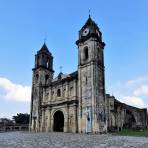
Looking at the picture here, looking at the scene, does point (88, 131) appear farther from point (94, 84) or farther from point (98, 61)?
point (98, 61)

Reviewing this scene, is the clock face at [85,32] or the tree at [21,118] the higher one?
the clock face at [85,32]

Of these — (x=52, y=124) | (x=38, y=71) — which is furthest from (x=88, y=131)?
(x=38, y=71)

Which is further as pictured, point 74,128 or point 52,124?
point 52,124

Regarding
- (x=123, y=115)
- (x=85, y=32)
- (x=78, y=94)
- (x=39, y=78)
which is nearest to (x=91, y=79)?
(x=78, y=94)

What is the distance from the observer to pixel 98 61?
37.1 m

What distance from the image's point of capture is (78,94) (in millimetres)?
36969

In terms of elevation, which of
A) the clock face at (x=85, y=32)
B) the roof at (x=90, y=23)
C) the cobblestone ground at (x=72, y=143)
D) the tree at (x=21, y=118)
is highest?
the roof at (x=90, y=23)

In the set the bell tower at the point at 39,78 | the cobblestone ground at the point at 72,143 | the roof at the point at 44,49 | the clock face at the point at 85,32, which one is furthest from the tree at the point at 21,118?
the cobblestone ground at the point at 72,143

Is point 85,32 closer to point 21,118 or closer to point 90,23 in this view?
point 90,23

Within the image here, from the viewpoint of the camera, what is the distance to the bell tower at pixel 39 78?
4538 cm

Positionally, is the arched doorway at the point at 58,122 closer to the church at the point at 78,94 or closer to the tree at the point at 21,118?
the church at the point at 78,94

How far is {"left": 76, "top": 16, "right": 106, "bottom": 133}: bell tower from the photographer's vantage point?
110 feet

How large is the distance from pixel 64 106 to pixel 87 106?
600 centimetres

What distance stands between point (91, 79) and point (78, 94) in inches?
145
